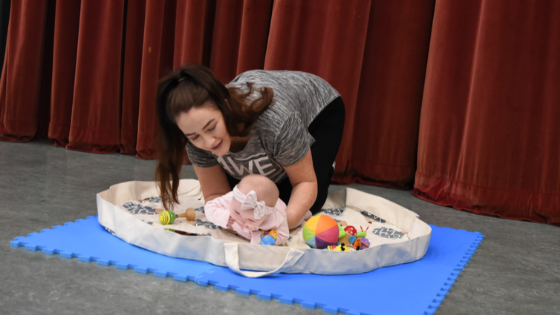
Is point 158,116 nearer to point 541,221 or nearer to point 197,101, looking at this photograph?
point 197,101

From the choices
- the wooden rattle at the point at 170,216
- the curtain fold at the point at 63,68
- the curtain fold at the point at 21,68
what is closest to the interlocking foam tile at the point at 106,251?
the wooden rattle at the point at 170,216

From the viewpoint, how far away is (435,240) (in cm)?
179

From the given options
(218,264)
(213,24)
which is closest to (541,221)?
(218,264)

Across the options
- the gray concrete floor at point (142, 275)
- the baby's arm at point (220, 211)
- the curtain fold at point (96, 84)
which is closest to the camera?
the gray concrete floor at point (142, 275)

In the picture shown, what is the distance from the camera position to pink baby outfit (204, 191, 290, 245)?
154cm

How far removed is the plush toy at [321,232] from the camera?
5.06 feet

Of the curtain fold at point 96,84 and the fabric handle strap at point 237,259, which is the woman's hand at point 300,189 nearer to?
the fabric handle strap at point 237,259

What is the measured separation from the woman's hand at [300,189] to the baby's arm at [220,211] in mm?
201

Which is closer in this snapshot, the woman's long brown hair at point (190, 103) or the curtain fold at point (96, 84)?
the woman's long brown hair at point (190, 103)

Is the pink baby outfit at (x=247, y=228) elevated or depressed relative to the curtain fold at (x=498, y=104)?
depressed

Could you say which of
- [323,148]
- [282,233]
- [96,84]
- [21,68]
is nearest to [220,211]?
[282,233]

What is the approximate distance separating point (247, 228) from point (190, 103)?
1.43 ft

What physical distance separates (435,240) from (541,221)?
2.49 ft

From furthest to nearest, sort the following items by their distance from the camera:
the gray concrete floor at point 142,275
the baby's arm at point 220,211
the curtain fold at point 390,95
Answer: the curtain fold at point 390,95 < the baby's arm at point 220,211 < the gray concrete floor at point 142,275
